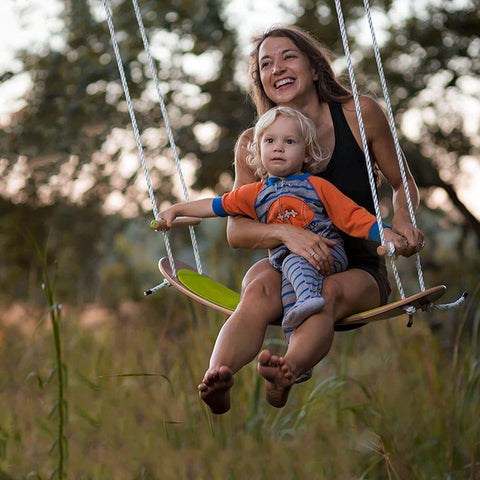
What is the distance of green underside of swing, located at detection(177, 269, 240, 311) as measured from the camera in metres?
1.83

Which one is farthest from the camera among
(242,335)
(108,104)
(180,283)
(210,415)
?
(108,104)

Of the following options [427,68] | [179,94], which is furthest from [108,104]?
[427,68]

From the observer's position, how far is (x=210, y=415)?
2.87 m

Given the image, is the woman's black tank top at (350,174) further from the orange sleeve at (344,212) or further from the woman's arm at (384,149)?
the orange sleeve at (344,212)

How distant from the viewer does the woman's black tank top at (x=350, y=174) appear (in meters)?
1.99

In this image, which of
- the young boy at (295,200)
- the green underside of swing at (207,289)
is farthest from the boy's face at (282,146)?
the green underside of swing at (207,289)

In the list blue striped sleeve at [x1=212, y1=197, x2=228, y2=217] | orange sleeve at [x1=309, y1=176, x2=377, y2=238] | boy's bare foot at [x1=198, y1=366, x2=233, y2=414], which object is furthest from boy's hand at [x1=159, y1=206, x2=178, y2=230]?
boy's bare foot at [x1=198, y1=366, x2=233, y2=414]

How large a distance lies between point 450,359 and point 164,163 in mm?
2161

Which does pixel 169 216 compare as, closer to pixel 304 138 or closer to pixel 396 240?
pixel 304 138

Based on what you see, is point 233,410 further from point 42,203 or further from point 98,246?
A: point 98,246

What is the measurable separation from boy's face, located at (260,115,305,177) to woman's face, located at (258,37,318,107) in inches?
9.4

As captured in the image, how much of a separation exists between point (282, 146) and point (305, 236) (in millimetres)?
227

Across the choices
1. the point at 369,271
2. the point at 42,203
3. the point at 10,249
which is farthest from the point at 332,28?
the point at 369,271

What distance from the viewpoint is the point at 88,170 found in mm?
3986
